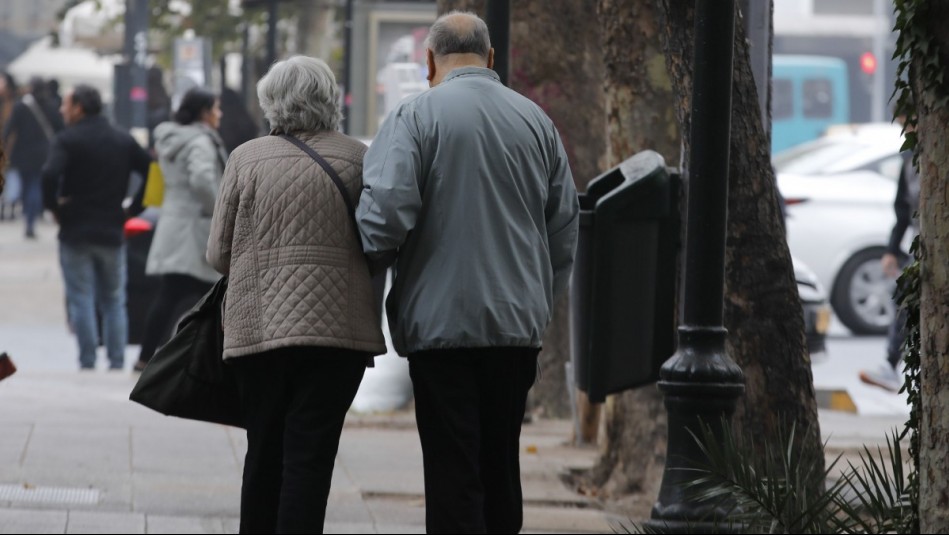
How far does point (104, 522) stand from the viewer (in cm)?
645

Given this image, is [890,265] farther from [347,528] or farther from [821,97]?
[821,97]

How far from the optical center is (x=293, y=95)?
5.10 metres

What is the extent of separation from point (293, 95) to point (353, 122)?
13.7 meters

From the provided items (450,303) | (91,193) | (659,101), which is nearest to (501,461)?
(450,303)

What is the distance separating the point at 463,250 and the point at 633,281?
5.52 feet

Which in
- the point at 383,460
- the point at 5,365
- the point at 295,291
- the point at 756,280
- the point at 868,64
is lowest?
the point at 383,460

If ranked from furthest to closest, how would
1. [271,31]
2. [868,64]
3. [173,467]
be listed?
1. [868,64]
2. [271,31]
3. [173,467]

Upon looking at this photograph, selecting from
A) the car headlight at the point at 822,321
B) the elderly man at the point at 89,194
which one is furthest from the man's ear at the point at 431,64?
the car headlight at the point at 822,321

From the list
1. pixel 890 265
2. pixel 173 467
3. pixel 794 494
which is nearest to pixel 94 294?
pixel 173 467

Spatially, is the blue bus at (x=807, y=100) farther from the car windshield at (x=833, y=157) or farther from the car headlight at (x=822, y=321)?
the car headlight at (x=822, y=321)

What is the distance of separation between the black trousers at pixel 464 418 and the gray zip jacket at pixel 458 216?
3.7 inches

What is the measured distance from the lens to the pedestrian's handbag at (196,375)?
5.21m

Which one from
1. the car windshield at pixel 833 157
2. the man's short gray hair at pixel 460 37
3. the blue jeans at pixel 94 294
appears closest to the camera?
the man's short gray hair at pixel 460 37

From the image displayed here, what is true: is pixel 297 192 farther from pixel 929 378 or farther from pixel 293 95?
A: pixel 929 378
